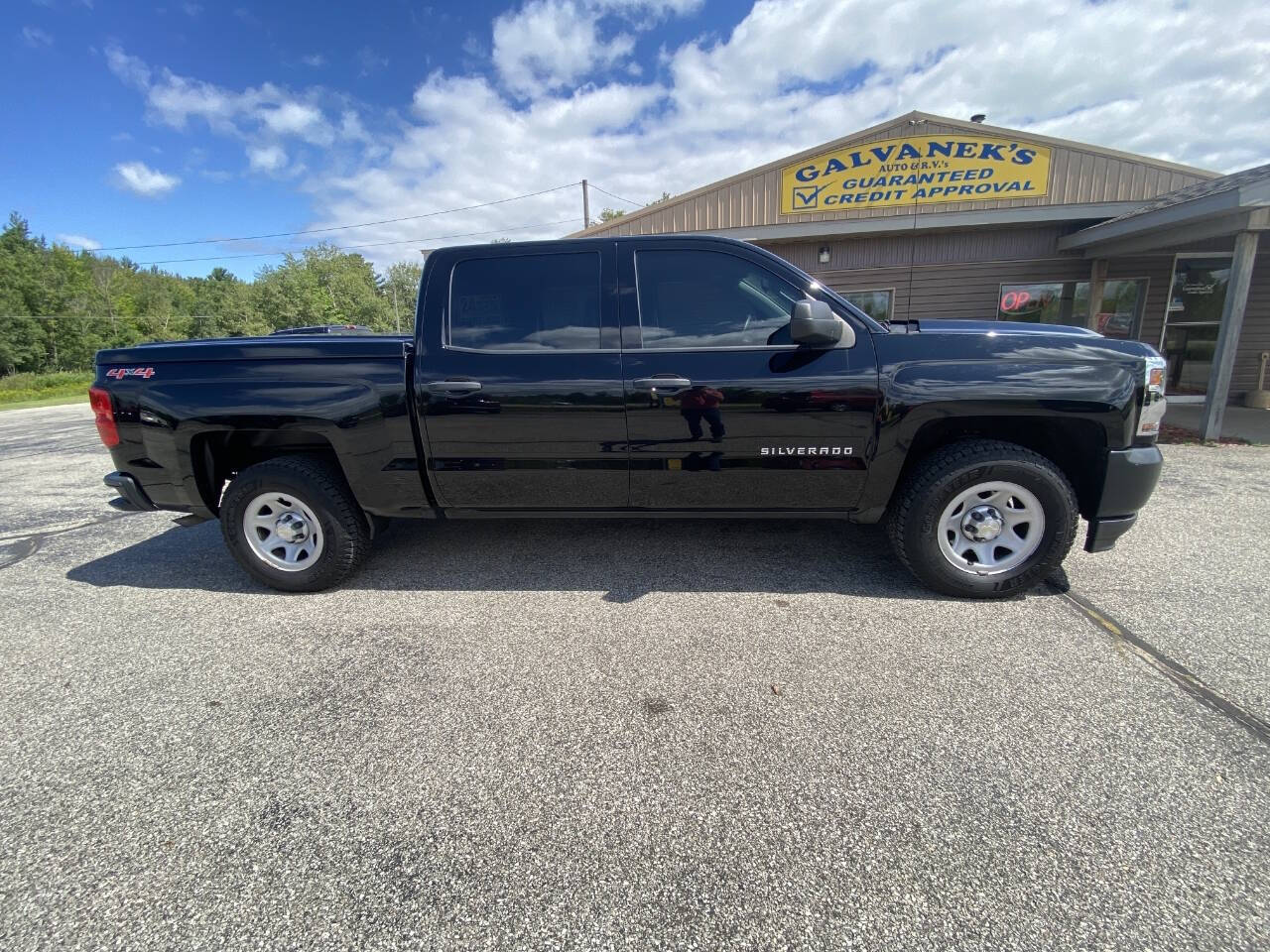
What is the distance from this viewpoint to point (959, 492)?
3.02 meters

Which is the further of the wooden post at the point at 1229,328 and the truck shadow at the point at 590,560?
the wooden post at the point at 1229,328

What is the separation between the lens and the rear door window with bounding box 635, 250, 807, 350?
3043 millimetres

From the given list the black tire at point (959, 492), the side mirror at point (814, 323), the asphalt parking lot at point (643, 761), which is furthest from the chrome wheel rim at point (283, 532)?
the black tire at point (959, 492)

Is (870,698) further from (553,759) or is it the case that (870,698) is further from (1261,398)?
Answer: (1261,398)

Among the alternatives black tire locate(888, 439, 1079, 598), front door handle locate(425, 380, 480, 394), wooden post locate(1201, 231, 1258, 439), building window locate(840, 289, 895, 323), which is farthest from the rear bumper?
wooden post locate(1201, 231, 1258, 439)

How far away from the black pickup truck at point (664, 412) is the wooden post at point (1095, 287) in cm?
868

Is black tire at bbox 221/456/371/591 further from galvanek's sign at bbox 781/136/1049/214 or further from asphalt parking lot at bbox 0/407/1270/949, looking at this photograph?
galvanek's sign at bbox 781/136/1049/214

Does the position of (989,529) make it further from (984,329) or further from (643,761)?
(643,761)

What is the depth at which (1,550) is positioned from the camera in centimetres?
441

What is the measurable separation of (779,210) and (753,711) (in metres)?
9.79

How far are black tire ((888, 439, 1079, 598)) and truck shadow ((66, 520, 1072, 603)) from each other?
0.21 meters

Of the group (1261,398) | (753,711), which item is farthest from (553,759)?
(1261,398)

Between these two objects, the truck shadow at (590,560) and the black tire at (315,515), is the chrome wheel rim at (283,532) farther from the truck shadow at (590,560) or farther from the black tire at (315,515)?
the truck shadow at (590,560)

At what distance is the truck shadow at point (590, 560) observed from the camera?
3387mm
